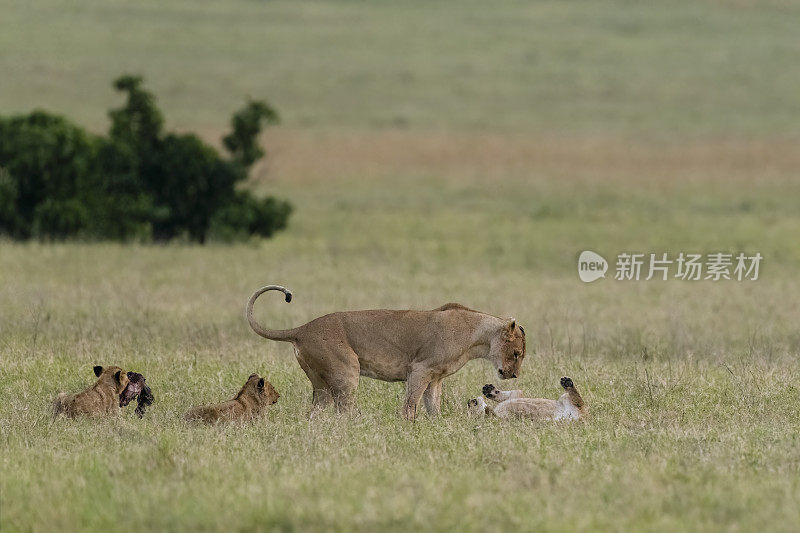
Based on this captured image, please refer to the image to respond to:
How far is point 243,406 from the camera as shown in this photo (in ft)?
37.9

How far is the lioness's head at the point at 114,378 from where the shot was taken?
11703 millimetres

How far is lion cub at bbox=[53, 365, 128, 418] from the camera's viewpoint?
37.5 ft

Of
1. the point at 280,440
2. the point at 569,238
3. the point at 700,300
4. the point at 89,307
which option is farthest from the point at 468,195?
the point at 280,440

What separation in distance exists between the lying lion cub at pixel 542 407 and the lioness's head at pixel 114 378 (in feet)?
9.08

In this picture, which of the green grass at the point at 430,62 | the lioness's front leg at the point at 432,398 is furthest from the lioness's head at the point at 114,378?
the green grass at the point at 430,62

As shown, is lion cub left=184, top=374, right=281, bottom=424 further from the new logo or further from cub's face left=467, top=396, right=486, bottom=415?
the new logo

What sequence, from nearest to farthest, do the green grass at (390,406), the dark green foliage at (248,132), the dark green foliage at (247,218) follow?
the green grass at (390,406) < the dark green foliage at (247,218) < the dark green foliage at (248,132)

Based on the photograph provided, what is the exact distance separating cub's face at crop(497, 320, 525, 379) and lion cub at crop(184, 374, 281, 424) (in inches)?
71.5

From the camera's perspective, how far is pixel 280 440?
34.8 feet

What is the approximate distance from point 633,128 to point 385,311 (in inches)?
2273

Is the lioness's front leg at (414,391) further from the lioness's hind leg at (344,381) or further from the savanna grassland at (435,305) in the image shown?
the lioness's hind leg at (344,381)

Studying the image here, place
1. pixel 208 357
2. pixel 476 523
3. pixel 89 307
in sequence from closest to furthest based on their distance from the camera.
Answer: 1. pixel 476 523
2. pixel 208 357
3. pixel 89 307

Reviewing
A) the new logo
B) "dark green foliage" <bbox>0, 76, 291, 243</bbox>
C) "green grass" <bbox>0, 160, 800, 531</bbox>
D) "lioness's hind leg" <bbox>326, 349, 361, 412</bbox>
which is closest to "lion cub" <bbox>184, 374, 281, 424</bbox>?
"green grass" <bbox>0, 160, 800, 531</bbox>

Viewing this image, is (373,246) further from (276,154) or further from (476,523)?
(276,154)
